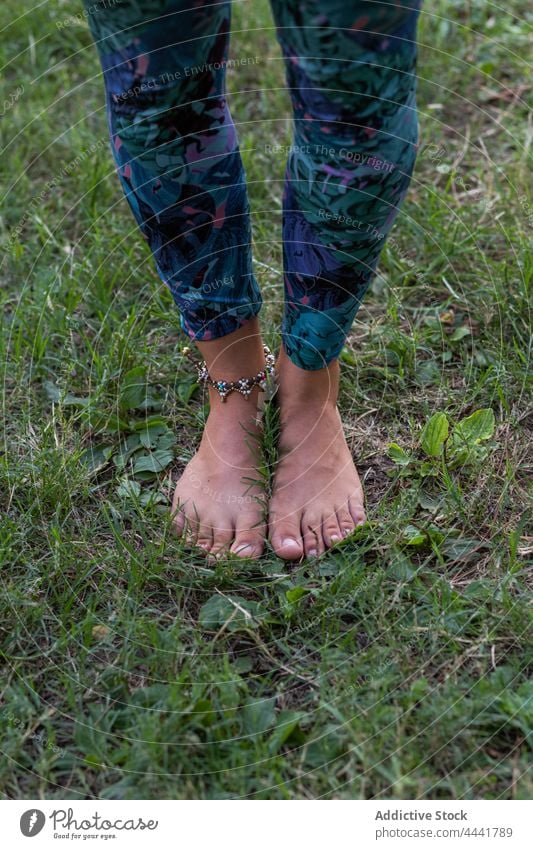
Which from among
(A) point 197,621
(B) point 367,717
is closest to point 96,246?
(A) point 197,621

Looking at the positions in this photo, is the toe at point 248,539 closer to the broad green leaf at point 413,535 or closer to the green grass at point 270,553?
the green grass at point 270,553

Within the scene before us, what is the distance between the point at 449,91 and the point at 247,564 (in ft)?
4.12

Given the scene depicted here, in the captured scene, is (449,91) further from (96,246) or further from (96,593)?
(96,593)

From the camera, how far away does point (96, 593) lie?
41.1 inches

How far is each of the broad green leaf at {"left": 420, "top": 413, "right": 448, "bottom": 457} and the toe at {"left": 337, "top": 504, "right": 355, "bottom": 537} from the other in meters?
0.16

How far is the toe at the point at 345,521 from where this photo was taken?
109 cm

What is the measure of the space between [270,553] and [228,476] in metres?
0.12

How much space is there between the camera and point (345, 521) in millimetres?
1105

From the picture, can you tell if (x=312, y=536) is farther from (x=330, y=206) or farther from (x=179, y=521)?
(x=330, y=206)

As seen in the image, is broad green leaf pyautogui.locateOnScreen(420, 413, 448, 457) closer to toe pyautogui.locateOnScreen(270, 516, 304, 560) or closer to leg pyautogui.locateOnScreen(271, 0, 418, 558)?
leg pyautogui.locateOnScreen(271, 0, 418, 558)

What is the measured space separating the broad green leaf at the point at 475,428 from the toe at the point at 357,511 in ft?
0.58
